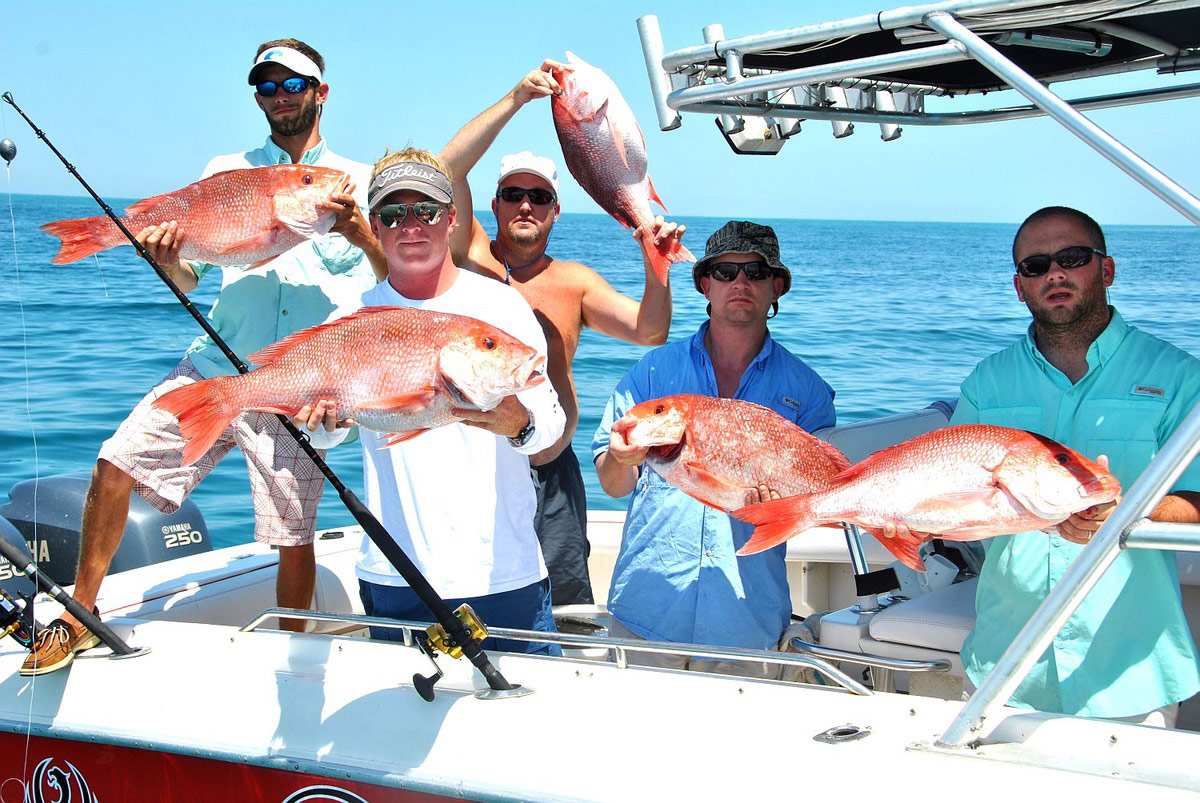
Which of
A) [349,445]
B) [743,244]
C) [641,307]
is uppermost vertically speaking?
[743,244]

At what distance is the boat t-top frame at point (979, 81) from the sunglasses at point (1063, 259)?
41cm

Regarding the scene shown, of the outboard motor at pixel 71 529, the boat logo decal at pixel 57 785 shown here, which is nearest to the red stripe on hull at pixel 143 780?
the boat logo decal at pixel 57 785

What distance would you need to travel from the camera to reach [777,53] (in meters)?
2.73

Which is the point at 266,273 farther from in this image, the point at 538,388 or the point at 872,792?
the point at 872,792

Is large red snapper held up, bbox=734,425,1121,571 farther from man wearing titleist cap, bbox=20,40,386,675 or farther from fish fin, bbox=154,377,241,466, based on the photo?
man wearing titleist cap, bbox=20,40,386,675

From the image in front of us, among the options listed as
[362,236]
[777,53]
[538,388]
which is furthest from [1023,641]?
[362,236]

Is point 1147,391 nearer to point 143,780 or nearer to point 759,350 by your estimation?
point 759,350

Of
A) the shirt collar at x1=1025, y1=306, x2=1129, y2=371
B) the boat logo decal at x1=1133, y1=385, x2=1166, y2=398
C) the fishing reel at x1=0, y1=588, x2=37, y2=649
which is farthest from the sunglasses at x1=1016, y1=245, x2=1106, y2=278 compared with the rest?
the fishing reel at x1=0, y1=588, x2=37, y2=649

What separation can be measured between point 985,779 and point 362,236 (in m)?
2.22

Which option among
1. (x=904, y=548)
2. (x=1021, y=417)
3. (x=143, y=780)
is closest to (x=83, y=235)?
(x=143, y=780)

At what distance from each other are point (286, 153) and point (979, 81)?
7.80 ft

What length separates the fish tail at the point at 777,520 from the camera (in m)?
2.28

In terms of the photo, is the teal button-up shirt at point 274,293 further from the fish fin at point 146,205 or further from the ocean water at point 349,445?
the ocean water at point 349,445

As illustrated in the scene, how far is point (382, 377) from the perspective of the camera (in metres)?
2.43
